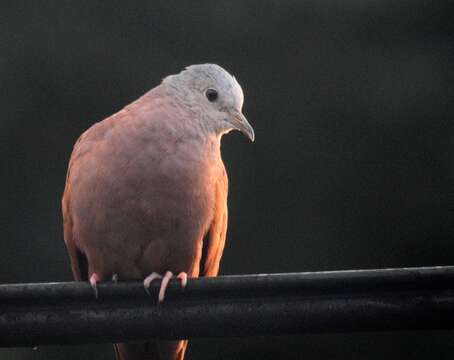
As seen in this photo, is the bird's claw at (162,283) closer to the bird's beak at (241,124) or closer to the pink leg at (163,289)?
the pink leg at (163,289)

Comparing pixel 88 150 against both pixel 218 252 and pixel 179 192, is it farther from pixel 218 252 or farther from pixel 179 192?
pixel 218 252

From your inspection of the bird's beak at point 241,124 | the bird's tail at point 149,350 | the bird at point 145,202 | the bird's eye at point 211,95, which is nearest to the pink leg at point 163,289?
the bird at point 145,202

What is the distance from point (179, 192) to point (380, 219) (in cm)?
342

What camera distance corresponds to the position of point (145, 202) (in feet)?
14.8

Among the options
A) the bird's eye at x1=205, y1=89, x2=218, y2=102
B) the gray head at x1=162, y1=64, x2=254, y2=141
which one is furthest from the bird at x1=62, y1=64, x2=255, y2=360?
the bird's eye at x1=205, y1=89, x2=218, y2=102

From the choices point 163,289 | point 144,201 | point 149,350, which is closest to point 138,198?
point 144,201

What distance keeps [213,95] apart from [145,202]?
898mm

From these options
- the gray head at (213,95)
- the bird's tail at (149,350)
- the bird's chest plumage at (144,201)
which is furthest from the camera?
the gray head at (213,95)

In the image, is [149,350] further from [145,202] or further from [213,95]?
[213,95]

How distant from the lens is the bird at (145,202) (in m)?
4.52

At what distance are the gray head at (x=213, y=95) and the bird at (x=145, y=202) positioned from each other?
0.82 feet

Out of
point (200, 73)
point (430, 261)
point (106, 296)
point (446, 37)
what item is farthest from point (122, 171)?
point (446, 37)

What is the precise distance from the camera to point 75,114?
8062 millimetres

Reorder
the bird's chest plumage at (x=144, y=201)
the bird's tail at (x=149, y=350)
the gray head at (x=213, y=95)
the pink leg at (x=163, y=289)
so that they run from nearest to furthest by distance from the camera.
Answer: the pink leg at (x=163, y=289) → the bird's chest plumage at (x=144, y=201) → the bird's tail at (x=149, y=350) → the gray head at (x=213, y=95)
